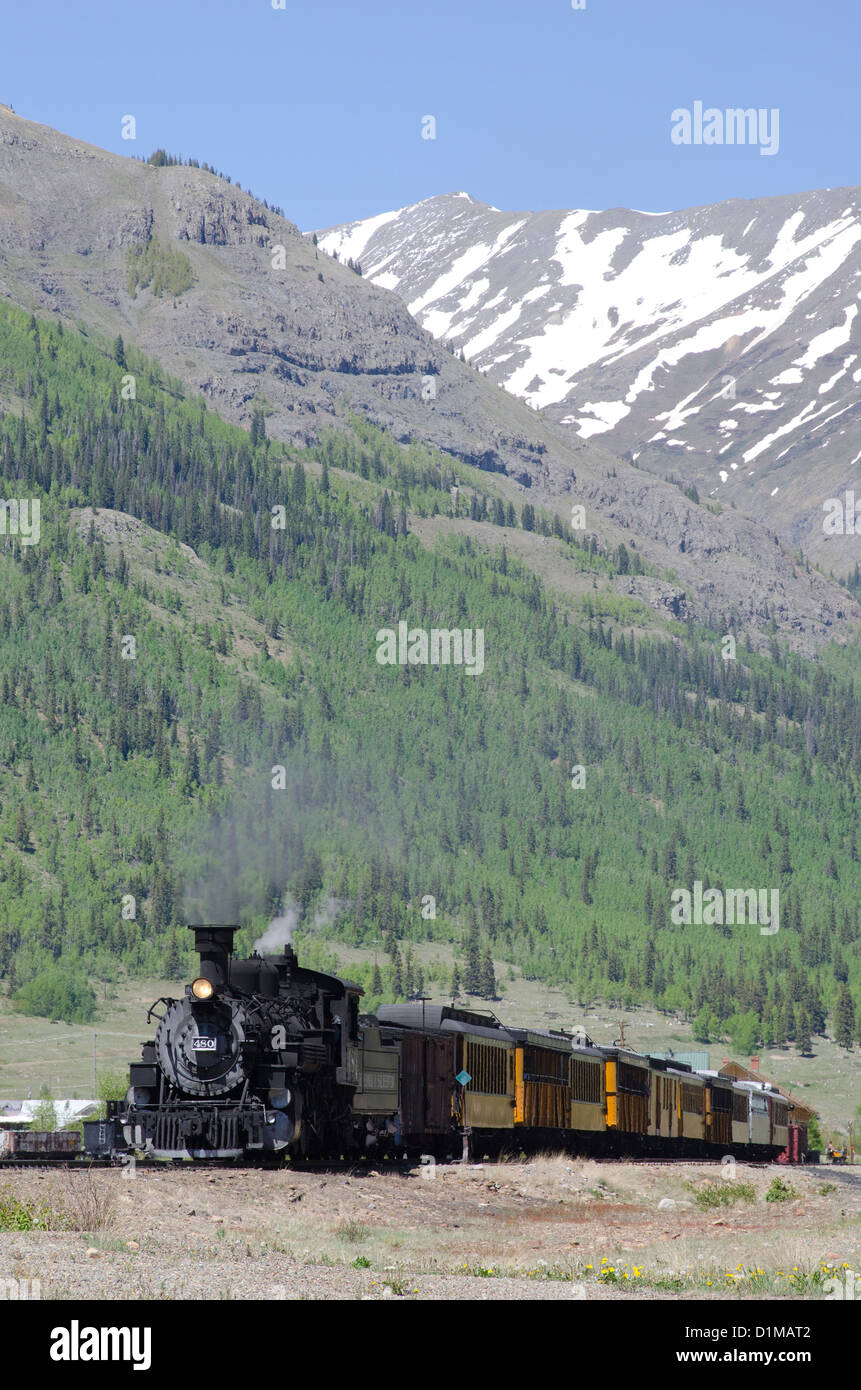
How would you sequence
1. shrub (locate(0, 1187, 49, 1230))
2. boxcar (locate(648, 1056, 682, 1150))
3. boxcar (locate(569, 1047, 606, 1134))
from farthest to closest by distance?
boxcar (locate(648, 1056, 682, 1150))
boxcar (locate(569, 1047, 606, 1134))
shrub (locate(0, 1187, 49, 1230))

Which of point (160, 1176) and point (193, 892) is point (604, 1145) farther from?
point (160, 1176)

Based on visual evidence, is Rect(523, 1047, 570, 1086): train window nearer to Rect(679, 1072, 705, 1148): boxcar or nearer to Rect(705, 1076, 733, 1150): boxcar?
Rect(679, 1072, 705, 1148): boxcar

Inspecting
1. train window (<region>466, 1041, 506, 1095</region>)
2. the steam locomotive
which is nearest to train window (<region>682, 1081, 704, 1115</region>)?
the steam locomotive

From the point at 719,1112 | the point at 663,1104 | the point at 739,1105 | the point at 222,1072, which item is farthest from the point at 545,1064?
the point at 739,1105

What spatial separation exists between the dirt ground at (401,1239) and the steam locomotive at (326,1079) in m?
1.62

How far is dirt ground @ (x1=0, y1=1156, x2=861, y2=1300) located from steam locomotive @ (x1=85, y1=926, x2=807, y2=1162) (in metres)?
1.62

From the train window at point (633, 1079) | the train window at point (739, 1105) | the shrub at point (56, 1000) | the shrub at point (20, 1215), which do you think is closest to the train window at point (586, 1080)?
the train window at point (633, 1079)

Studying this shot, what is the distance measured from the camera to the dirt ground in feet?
72.6

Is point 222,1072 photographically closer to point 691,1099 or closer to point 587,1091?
point 587,1091

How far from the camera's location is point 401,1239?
99.3 ft
